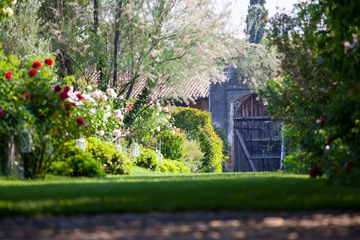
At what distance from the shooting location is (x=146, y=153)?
36.7 feet

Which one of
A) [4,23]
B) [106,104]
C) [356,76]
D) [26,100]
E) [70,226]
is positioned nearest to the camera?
[70,226]

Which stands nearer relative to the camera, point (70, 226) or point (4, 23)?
point (70, 226)

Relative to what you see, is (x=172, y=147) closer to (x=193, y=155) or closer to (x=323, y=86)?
(x=193, y=155)

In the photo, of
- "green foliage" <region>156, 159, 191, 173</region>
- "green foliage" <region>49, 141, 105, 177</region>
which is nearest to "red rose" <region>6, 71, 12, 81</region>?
"green foliage" <region>49, 141, 105, 177</region>

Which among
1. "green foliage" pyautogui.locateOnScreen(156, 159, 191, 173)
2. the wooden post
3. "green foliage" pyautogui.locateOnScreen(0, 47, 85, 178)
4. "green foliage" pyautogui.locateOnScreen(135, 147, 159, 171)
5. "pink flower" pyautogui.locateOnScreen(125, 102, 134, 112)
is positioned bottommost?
"green foliage" pyautogui.locateOnScreen(156, 159, 191, 173)

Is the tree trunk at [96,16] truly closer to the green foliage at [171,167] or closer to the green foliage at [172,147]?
the green foliage at [171,167]

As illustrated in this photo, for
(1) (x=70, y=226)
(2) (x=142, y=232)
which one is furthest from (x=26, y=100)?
(2) (x=142, y=232)

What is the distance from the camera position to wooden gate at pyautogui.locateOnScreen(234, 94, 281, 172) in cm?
1702

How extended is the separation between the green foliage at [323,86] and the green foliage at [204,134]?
23.0 ft

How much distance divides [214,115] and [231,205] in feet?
46.5

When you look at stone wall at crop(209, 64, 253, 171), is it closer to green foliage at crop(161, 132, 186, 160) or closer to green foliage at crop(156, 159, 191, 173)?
green foliage at crop(161, 132, 186, 160)

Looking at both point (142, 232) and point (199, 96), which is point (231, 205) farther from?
point (199, 96)

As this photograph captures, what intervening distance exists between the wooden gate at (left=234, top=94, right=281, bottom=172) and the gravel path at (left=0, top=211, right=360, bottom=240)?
14246mm

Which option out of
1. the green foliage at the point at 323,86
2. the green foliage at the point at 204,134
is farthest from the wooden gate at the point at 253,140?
the green foliage at the point at 323,86
